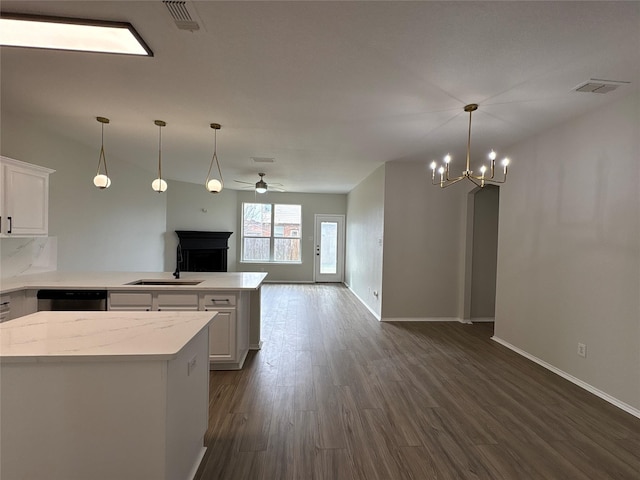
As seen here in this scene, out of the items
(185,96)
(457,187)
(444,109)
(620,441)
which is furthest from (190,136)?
(620,441)

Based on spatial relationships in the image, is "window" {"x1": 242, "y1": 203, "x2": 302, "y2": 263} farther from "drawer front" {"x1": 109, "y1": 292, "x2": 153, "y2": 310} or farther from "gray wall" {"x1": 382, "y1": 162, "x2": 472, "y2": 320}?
"drawer front" {"x1": 109, "y1": 292, "x2": 153, "y2": 310}

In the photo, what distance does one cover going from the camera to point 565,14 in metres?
1.71

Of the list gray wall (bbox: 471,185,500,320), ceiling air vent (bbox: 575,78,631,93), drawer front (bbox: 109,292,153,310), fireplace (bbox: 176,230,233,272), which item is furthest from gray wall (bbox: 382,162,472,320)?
fireplace (bbox: 176,230,233,272)

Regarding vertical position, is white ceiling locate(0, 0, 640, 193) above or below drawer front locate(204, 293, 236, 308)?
above

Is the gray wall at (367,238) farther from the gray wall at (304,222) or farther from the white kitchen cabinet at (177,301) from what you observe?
the white kitchen cabinet at (177,301)

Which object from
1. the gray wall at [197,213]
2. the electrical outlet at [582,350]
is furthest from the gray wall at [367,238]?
the gray wall at [197,213]

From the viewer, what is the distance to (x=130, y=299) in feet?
10.1

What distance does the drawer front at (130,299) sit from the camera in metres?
3.06

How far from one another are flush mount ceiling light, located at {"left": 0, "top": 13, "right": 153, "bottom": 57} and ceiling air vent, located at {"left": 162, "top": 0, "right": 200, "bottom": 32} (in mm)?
320

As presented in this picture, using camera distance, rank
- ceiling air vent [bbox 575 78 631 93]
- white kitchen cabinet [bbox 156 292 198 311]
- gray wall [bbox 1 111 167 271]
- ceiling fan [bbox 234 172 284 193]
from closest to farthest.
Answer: ceiling air vent [bbox 575 78 631 93], white kitchen cabinet [bbox 156 292 198 311], gray wall [bbox 1 111 167 271], ceiling fan [bbox 234 172 284 193]

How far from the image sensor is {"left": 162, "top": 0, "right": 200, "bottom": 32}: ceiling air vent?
5.53ft

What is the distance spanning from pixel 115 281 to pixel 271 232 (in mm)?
5720

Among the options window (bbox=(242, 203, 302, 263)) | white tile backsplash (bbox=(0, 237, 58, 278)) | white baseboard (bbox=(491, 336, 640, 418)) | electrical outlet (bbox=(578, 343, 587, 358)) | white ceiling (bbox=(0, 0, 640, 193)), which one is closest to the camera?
white ceiling (bbox=(0, 0, 640, 193))

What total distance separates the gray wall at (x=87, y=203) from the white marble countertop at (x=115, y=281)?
2.69 feet
